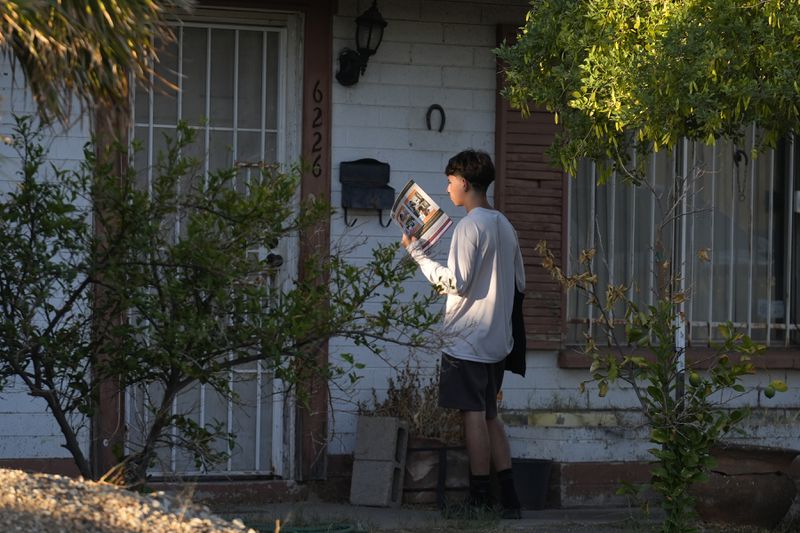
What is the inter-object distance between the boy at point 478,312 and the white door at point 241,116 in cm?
136

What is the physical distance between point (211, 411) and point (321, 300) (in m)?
3.29

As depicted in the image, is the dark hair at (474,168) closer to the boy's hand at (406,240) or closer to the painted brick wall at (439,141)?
the boy's hand at (406,240)

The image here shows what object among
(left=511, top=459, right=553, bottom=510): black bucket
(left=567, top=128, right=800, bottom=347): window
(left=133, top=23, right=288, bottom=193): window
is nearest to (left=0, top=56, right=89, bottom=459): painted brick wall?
(left=133, top=23, right=288, bottom=193): window

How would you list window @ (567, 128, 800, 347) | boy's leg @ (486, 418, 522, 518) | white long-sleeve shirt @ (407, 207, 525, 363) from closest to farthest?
white long-sleeve shirt @ (407, 207, 525, 363) < boy's leg @ (486, 418, 522, 518) < window @ (567, 128, 800, 347)

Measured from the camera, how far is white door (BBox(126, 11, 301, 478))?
8.27 meters

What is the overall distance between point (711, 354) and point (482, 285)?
7.61ft

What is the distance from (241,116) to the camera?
27.6 feet

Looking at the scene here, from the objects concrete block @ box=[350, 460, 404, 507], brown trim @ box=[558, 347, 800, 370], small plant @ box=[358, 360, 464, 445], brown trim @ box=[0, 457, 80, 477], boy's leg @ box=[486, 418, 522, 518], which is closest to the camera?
boy's leg @ box=[486, 418, 522, 518]

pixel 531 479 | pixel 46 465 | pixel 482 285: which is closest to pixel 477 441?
pixel 482 285

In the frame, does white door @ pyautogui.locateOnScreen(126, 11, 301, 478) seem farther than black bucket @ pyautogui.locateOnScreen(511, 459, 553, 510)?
Yes

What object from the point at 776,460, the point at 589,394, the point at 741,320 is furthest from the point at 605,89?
the point at 741,320

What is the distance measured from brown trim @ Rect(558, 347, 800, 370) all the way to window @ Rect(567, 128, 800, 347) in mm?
150

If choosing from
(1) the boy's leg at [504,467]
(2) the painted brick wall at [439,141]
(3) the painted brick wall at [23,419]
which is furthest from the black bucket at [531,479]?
(3) the painted brick wall at [23,419]

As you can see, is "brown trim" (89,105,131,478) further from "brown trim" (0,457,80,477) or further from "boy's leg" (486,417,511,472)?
"boy's leg" (486,417,511,472)
